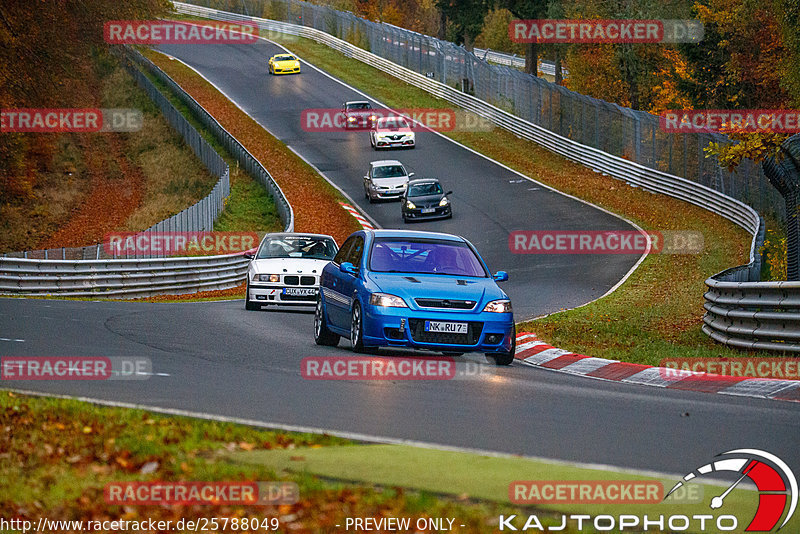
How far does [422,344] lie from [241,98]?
59220mm

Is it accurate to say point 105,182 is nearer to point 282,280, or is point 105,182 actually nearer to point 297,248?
point 297,248

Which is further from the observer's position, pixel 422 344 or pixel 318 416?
pixel 422 344

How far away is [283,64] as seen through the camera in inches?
Result: 3076

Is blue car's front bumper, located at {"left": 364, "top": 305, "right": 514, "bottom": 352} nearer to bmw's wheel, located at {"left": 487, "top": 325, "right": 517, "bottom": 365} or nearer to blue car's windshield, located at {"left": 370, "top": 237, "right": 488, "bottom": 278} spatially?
bmw's wheel, located at {"left": 487, "top": 325, "right": 517, "bottom": 365}

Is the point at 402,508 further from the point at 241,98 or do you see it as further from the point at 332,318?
the point at 241,98

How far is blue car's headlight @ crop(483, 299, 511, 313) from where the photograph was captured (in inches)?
537

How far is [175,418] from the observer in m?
8.96

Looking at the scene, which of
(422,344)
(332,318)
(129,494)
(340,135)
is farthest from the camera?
(340,135)

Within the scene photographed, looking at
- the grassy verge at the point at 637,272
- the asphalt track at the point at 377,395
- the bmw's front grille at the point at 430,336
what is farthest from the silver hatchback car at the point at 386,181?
the bmw's front grille at the point at 430,336

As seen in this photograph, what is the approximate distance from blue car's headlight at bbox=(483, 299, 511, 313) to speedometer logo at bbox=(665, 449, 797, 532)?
5.78 m

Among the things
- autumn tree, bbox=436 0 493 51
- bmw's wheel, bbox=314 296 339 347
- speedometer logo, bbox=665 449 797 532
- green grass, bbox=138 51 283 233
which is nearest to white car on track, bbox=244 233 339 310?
bmw's wheel, bbox=314 296 339 347

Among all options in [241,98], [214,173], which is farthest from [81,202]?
[241,98]

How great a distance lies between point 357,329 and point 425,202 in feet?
91.9

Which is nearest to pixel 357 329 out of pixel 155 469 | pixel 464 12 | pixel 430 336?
pixel 430 336
